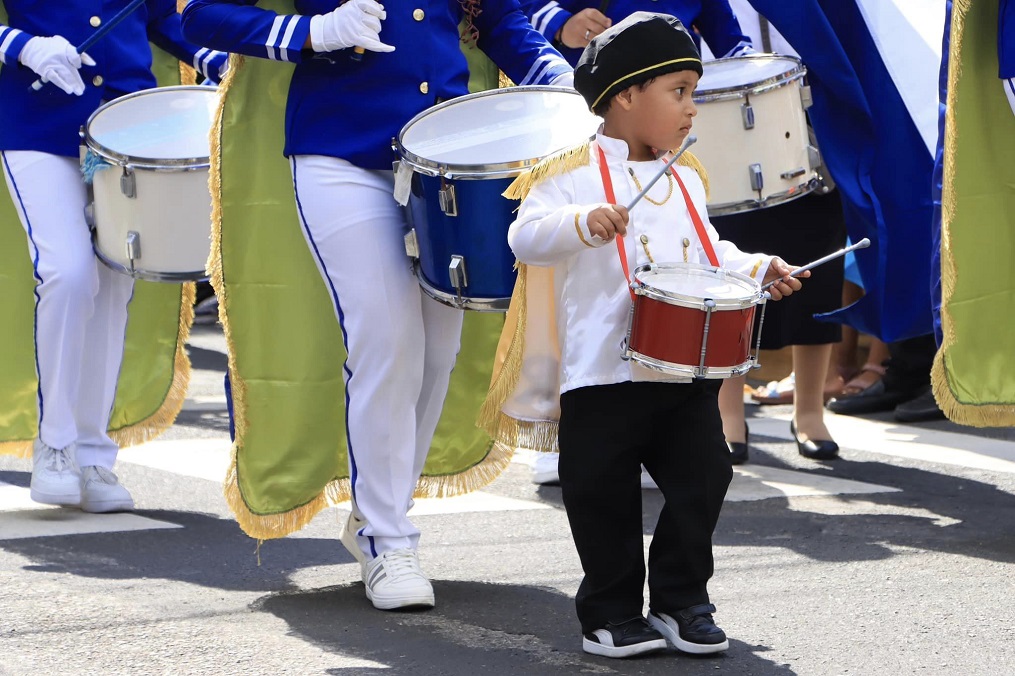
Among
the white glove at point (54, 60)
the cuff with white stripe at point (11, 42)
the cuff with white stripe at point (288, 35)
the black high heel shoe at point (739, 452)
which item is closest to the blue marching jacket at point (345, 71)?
the cuff with white stripe at point (288, 35)

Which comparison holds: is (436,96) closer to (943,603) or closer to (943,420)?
(943,603)

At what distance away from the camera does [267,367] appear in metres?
4.21

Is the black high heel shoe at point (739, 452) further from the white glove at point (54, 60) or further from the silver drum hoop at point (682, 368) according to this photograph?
the silver drum hoop at point (682, 368)

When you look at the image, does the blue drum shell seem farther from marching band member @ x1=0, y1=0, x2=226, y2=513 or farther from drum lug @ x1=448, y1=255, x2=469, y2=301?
marching band member @ x1=0, y1=0, x2=226, y2=513

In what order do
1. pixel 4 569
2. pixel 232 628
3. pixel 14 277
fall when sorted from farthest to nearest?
pixel 14 277 < pixel 4 569 < pixel 232 628

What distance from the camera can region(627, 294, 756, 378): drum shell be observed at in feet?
10.6

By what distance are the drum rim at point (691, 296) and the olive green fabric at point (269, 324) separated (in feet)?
3.91

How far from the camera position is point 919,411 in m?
6.89

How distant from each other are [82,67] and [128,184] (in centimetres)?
58

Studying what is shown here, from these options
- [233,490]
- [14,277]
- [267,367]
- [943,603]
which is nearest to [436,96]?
[267,367]

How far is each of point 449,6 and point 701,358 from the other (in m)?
1.24

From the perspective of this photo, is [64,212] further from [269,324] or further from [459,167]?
[459,167]

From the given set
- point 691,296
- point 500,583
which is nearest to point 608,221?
point 691,296

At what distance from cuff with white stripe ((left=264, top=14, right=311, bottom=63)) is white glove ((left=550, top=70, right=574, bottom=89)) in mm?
647
